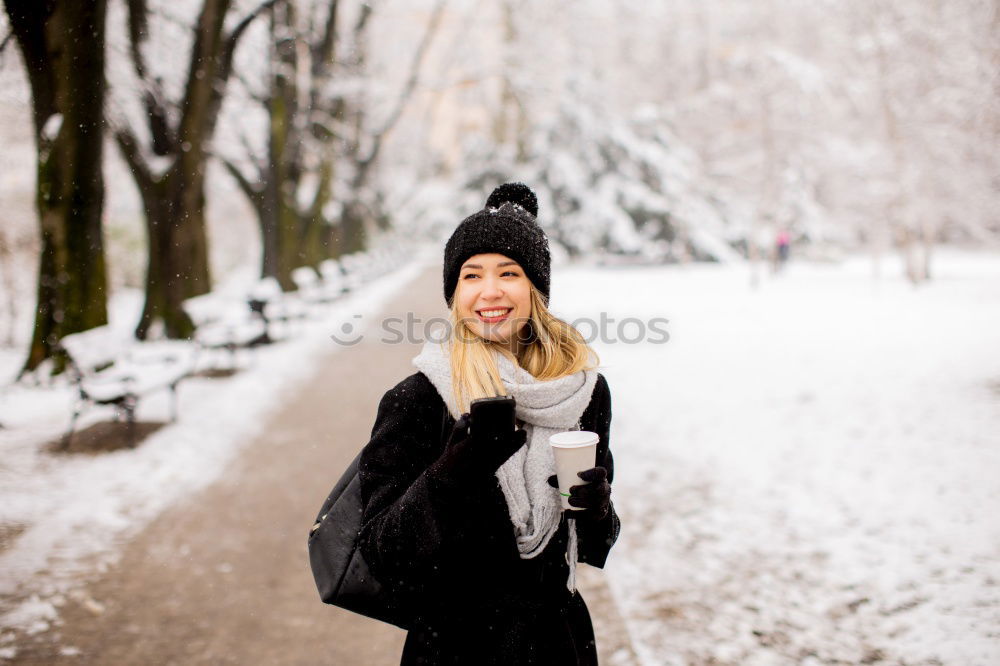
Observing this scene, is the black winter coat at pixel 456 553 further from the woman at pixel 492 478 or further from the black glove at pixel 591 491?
the black glove at pixel 591 491

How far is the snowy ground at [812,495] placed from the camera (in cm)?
353

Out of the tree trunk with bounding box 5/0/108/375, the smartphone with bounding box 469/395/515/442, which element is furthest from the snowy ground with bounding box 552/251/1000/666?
the tree trunk with bounding box 5/0/108/375

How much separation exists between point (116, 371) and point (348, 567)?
6.78m

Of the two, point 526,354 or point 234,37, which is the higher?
point 234,37

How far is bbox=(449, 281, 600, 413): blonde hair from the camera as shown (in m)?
1.65

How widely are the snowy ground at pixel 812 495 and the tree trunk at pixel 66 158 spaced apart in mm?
6946

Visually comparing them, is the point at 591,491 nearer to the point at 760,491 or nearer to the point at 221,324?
the point at 760,491

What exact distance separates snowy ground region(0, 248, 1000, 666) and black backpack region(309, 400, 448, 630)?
6.98ft

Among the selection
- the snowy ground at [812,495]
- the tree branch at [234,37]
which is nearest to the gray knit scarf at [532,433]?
the snowy ground at [812,495]

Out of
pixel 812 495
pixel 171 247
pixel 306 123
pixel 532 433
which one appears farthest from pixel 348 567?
pixel 306 123

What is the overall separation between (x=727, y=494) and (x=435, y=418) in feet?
14.7

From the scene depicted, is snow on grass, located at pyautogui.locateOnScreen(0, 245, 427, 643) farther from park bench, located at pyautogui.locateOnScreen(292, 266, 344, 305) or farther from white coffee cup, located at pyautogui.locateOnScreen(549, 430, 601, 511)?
park bench, located at pyautogui.locateOnScreen(292, 266, 344, 305)

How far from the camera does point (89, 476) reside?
5.93m

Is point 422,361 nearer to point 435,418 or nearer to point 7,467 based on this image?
point 435,418
